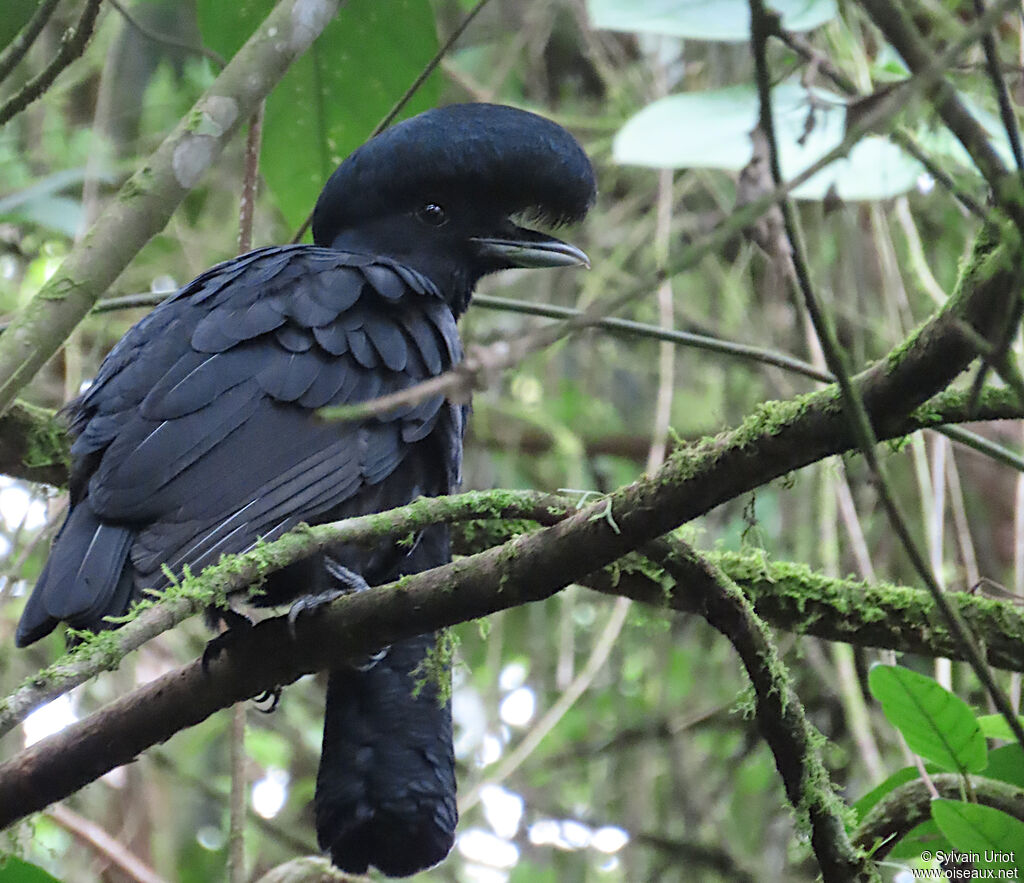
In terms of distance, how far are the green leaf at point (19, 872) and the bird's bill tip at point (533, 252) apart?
1.70 metres

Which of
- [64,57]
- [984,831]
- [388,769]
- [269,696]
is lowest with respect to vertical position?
[984,831]

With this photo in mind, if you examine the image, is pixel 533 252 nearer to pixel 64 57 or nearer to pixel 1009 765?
pixel 64 57

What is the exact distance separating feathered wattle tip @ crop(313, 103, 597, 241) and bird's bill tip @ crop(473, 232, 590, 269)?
0.31 feet

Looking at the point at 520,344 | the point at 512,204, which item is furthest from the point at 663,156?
the point at 520,344

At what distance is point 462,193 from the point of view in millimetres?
3010

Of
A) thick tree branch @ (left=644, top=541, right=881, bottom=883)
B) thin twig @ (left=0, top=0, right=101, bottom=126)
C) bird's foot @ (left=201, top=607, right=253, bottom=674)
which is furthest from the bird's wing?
thick tree branch @ (left=644, top=541, right=881, bottom=883)

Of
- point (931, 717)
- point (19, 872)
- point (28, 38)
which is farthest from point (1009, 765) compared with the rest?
point (28, 38)

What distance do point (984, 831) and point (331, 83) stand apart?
2402 mm

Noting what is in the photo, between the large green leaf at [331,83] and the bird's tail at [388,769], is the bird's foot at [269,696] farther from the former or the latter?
the large green leaf at [331,83]

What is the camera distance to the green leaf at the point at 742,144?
3031 millimetres

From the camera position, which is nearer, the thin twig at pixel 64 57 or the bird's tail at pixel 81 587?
the bird's tail at pixel 81 587

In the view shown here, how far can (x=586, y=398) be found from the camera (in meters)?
4.94

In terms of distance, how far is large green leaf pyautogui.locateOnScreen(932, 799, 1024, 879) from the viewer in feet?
5.63

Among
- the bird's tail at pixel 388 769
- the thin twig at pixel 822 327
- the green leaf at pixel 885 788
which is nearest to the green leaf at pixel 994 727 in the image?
the green leaf at pixel 885 788
